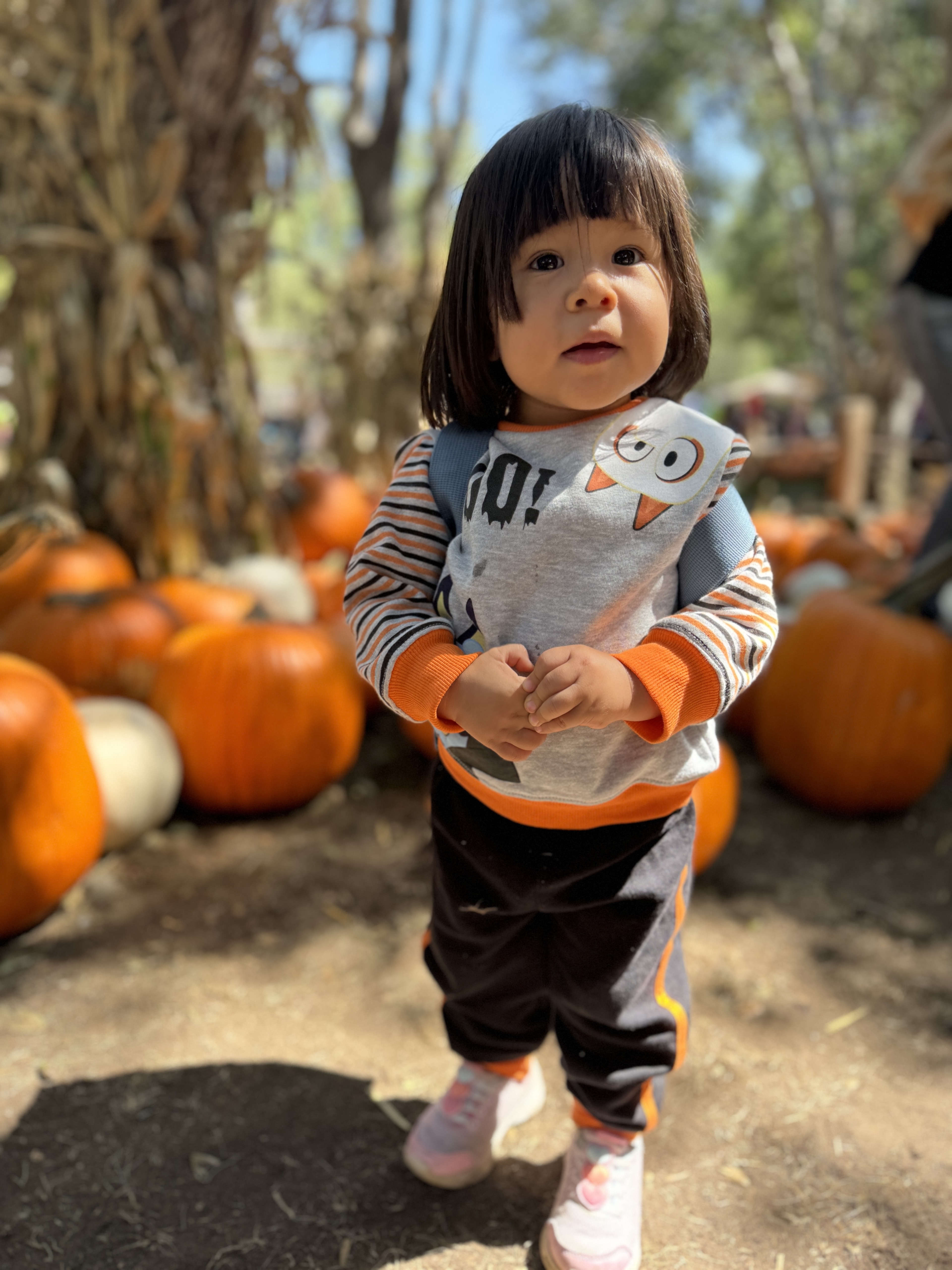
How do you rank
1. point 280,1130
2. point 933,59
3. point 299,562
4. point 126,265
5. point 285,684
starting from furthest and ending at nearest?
1. point 933,59
2. point 299,562
3. point 126,265
4. point 285,684
5. point 280,1130

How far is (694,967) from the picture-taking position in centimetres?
217

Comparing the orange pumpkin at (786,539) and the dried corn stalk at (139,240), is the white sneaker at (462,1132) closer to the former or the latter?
the dried corn stalk at (139,240)

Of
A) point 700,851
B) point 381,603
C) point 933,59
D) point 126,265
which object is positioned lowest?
point 700,851

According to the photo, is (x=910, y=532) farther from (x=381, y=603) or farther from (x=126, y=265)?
(x=381, y=603)

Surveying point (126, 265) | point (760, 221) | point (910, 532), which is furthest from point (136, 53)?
point (760, 221)

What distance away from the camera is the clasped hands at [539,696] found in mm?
1023

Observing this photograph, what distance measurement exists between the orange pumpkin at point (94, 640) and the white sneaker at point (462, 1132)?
184cm

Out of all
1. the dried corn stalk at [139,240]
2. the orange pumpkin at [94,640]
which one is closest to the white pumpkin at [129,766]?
the orange pumpkin at [94,640]

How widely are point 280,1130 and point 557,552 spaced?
1196 millimetres

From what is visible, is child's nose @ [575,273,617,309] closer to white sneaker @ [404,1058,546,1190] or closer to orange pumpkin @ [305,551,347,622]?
white sneaker @ [404,1058,546,1190]

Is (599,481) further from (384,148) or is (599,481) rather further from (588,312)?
(384,148)

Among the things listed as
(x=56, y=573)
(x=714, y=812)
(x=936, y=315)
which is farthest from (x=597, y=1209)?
(x=936, y=315)

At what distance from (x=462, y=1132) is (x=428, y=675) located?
89cm

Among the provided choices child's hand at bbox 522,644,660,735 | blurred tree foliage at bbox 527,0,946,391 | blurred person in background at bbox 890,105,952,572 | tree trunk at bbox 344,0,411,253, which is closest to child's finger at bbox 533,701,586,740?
child's hand at bbox 522,644,660,735
